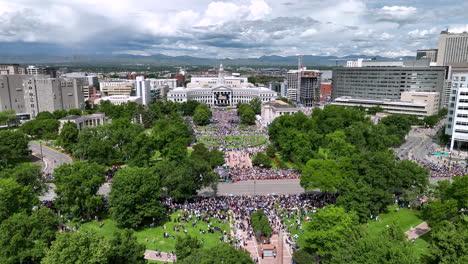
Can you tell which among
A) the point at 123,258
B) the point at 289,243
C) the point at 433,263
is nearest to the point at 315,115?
→ the point at 289,243

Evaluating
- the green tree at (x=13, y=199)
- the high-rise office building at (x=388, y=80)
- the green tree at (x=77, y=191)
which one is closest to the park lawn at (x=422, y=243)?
the green tree at (x=77, y=191)

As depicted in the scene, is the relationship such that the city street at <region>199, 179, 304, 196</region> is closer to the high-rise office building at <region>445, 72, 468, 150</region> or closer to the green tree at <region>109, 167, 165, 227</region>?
the green tree at <region>109, 167, 165, 227</region>

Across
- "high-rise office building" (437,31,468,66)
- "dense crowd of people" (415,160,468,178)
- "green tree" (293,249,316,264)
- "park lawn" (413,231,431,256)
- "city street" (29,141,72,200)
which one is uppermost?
"high-rise office building" (437,31,468,66)

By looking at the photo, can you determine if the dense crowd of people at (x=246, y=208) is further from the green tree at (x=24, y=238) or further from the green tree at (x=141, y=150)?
the green tree at (x=24, y=238)

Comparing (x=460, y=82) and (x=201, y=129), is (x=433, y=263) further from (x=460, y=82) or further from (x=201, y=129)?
(x=201, y=129)

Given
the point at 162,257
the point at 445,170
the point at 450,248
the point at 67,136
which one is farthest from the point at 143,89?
the point at 450,248

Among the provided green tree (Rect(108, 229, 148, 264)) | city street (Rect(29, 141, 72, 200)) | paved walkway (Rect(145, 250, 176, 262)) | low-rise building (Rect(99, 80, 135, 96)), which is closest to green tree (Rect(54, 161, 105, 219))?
paved walkway (Rect(145, 250, 176, 262))

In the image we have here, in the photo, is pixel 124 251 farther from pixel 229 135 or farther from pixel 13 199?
pixel 229 135
